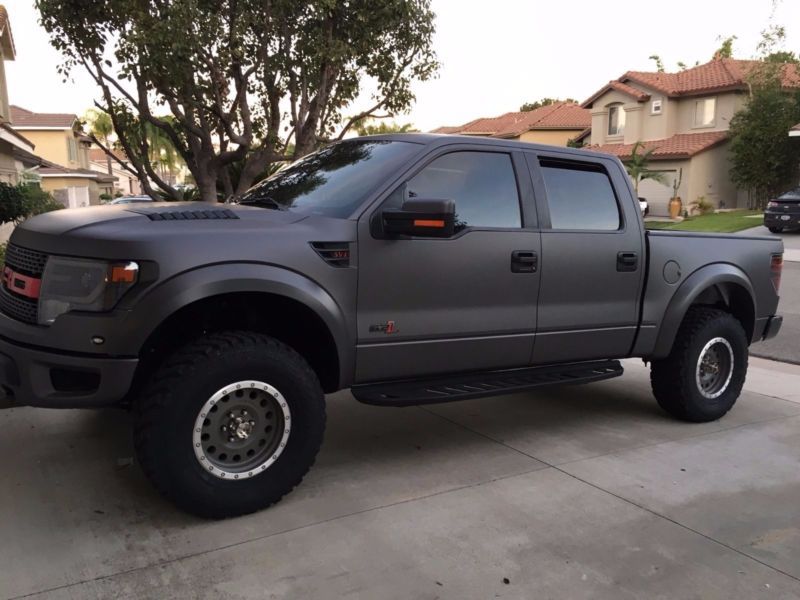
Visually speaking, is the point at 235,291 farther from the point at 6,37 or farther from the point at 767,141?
the point at 767,141

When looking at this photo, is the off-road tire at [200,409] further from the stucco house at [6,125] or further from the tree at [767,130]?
the tree at [767,130]

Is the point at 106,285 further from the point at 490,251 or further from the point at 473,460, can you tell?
the point at 473,460

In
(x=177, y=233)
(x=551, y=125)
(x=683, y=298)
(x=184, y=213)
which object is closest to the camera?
(x=177, y=233)

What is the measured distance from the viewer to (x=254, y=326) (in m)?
3.93

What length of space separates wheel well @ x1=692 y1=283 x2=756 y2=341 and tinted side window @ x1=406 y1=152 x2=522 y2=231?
1962mm

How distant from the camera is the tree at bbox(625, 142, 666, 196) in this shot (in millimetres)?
31406

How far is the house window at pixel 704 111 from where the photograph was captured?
34.2m

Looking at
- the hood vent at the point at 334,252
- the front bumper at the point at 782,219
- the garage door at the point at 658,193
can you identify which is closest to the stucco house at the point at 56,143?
the garage door at the point at 658,193

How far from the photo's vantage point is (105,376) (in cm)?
321

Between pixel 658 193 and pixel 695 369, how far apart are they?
31172 mm

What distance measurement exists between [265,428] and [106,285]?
3.54 ft

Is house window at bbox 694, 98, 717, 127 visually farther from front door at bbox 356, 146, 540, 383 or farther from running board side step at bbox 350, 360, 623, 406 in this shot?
front door at bbox 356, 146, 540, 383

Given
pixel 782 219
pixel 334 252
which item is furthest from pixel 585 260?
pixel 782 219

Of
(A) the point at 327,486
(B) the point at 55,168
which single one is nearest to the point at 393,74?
(A) the point at 327,486
